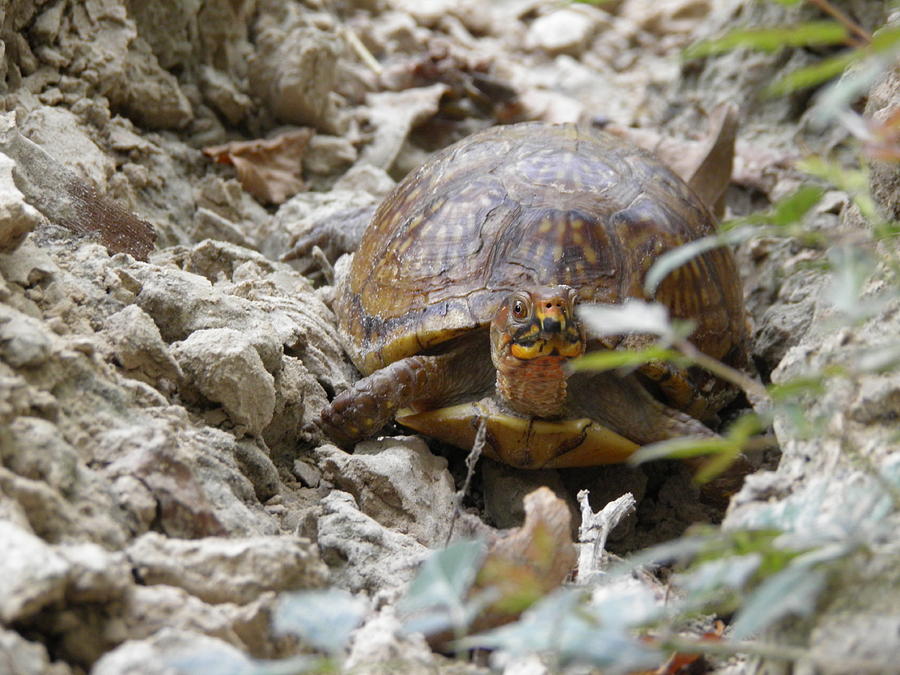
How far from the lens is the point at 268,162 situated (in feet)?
14.8

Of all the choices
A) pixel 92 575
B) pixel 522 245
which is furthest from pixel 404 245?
pixel 92 575

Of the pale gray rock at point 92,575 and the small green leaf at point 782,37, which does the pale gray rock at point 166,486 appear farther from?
the small green leaf at point 782,37

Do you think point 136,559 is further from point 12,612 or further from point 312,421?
point 312,421

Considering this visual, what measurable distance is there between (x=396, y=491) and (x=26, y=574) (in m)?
1.36

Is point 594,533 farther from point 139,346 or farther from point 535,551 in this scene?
point 139,346

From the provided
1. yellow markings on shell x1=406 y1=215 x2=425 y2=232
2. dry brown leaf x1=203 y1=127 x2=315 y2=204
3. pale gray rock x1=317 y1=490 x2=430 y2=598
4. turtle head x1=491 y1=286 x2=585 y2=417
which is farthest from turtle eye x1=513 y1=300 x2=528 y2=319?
dry brown leaf x1=203 y1=127 x2=315 y2=204

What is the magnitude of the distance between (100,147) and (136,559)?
2.52m

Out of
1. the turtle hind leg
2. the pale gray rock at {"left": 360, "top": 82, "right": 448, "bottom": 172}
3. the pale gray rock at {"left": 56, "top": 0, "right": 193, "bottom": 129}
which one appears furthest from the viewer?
the pale gray rock at {"left": 360, "top": 82, "right": 448, "bottom": 172}

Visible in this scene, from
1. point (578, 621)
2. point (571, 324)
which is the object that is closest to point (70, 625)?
point (578, 621)

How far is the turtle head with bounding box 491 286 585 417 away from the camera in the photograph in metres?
2.68

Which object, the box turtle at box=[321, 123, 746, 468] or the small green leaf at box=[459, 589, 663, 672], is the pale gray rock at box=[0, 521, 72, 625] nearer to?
the small green leaf at box=[459, 589, 663, 672]

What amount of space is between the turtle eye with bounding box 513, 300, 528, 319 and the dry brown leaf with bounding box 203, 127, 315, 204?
2.08 meters

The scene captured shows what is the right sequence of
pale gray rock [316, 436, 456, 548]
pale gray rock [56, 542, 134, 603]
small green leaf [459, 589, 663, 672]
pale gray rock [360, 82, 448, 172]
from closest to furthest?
small green leaf [459, 589, 663, 672], pale gray rock [56, 542, 134, 603], pale gray rock [316, 436, 456, 548], pale gray rock [360, 82, 448, 172]

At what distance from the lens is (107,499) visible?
64.4 inches
